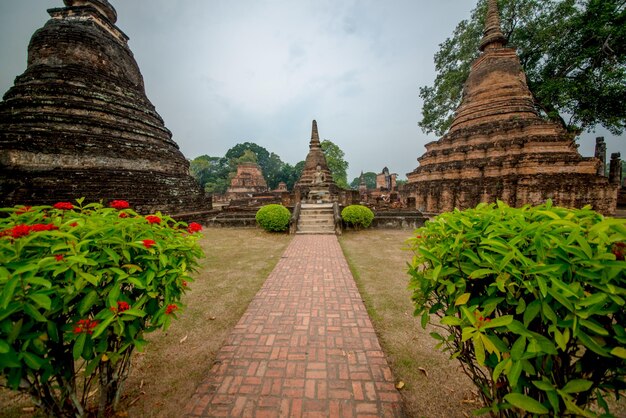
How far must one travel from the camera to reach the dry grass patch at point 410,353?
1.97 metres

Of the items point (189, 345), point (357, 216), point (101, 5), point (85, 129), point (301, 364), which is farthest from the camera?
point (101, 5)

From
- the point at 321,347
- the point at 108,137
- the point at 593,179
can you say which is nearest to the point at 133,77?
the point at 108,137

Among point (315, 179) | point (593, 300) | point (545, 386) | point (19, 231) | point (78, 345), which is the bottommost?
point (545, 386)

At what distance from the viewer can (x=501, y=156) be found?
12.1 meters

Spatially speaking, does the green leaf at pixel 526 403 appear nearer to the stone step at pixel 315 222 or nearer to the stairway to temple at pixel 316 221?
the stairway to temple at pixel 316 221

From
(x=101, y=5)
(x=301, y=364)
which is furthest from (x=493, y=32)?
(x=101, y=5)

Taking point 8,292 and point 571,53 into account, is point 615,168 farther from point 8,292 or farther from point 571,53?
point 8,292

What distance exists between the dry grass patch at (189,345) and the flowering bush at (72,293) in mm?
373

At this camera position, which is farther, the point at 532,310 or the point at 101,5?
the point at 101,5

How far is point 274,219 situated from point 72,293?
8.45 m

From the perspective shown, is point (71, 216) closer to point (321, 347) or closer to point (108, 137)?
point (321, 347)

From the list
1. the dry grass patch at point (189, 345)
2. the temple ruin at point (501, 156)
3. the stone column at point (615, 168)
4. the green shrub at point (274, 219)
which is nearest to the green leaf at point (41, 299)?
the dry grass patch at point (189, 345)

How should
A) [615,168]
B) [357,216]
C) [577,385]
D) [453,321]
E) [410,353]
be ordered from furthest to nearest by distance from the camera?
[615,168] → [357,216] → [410,353] → [453,321] → [577,385]

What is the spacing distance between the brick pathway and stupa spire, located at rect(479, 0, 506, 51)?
18794mm
